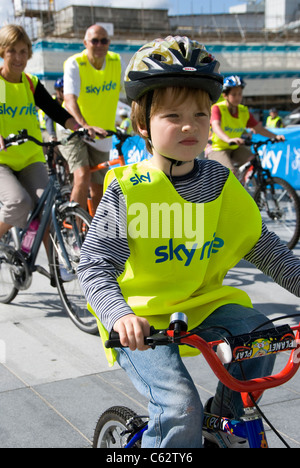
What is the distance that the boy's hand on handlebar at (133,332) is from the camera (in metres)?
1.66

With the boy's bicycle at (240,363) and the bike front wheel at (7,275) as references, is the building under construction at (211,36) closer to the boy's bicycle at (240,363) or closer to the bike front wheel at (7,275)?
the bike front wheel at (7,275)

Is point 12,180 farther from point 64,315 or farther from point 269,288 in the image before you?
point 269,288

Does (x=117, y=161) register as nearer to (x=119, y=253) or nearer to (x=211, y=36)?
(x=119, y=253)

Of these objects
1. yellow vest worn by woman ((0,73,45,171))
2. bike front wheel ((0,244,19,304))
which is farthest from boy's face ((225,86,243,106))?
bike front wheel ((0,244,19,304))

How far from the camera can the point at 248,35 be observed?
40750 mm

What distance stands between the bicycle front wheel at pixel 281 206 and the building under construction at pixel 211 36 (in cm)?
2704

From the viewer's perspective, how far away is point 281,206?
24.3ft

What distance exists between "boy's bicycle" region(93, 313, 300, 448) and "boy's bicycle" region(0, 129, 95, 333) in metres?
2.55

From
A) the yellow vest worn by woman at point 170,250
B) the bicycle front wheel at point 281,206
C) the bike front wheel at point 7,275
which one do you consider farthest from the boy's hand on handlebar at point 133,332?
the bicycle front wheel at point 281,206

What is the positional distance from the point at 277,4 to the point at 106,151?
150ft

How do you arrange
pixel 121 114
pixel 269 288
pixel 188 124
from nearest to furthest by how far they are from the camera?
1. pixel 188 124
2. pixel 269 288
3. pixel 121 114

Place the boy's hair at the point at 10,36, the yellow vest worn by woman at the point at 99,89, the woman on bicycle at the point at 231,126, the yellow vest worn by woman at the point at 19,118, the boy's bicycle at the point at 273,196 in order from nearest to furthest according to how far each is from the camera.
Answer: the boy's hair at the point at 10,36 < the yellow vest worn by woman at the point at 19,118 < the yellow vest worn by woman at the point at 99,89 < the boy's bicycle at the point at 273,196 < the woman on bicycle at the point at 231,126

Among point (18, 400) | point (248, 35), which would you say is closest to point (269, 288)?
point (18, 400)

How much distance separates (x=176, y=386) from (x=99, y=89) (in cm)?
459
